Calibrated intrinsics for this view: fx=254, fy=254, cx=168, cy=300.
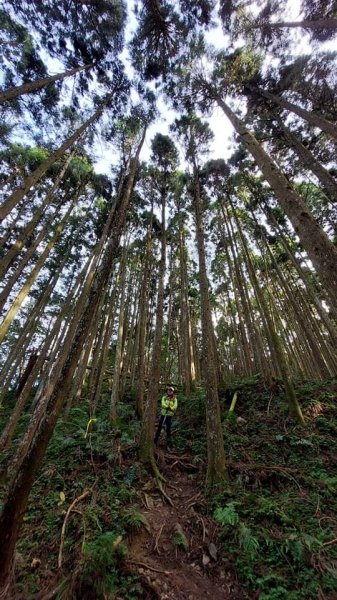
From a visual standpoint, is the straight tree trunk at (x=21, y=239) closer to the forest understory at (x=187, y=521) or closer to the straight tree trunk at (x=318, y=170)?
the forest understory at (x=187, y=521)

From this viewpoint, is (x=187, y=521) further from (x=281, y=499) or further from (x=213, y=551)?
(x=281, y=499)

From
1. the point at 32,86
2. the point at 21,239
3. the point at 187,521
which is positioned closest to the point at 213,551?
the point at 187,521

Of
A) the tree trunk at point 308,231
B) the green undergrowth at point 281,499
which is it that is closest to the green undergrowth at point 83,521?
the green undergrowth at point 281,499

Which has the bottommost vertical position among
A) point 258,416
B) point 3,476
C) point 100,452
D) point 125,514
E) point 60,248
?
point 125,514

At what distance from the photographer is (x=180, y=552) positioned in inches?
156

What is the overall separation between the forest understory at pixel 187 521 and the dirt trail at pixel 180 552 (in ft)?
0.05

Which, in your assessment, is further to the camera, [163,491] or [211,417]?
[211,417]

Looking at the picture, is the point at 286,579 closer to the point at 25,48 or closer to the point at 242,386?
the point at 242,386

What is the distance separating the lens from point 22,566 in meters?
3.41

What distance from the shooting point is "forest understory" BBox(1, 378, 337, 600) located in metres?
3.15

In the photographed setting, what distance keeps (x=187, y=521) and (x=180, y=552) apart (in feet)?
2.05

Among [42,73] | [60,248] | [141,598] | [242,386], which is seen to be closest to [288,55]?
→ [42,73]

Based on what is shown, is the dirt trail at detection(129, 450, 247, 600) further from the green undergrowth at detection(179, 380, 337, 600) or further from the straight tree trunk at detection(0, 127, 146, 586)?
the straight tree trunk at detection(0, 127, 146, 586)

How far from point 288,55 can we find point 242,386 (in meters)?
13.1
